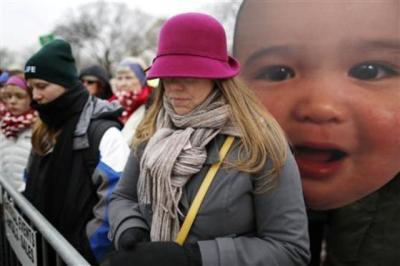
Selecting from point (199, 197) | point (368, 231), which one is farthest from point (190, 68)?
point (368, 231)

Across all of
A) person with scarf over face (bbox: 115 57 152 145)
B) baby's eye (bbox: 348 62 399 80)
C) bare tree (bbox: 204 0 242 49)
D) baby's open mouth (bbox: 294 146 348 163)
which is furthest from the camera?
person with scarf over face (bbox: 115 57 152 145)

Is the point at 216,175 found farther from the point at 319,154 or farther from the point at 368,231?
the point at 368,231

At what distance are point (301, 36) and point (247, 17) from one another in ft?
0.90

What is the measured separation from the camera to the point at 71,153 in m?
1.98

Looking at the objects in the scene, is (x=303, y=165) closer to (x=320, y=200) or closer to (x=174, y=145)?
(x=320, y=200)

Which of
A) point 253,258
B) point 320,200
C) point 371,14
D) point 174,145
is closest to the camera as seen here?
point 253,258

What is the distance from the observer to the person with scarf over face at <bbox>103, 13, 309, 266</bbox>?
132 centimetres

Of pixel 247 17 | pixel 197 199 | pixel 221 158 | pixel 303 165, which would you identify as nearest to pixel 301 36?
pixel 247 17

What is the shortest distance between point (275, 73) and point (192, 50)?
0.70 metres

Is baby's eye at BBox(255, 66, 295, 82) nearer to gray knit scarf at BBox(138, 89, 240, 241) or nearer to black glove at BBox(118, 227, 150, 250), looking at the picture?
gray knit scarf at BBox(138, 89, 240, 241)

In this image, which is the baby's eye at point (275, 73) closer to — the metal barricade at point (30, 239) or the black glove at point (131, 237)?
the black glove at point (131, 237)

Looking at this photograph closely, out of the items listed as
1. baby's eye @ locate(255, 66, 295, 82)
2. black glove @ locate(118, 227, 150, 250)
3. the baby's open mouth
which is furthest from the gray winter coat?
baby's eye @ locate(255, 66, 295, 82)

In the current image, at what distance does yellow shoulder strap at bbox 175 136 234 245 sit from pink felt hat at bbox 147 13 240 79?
0.77 ft

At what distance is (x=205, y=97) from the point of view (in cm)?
144
